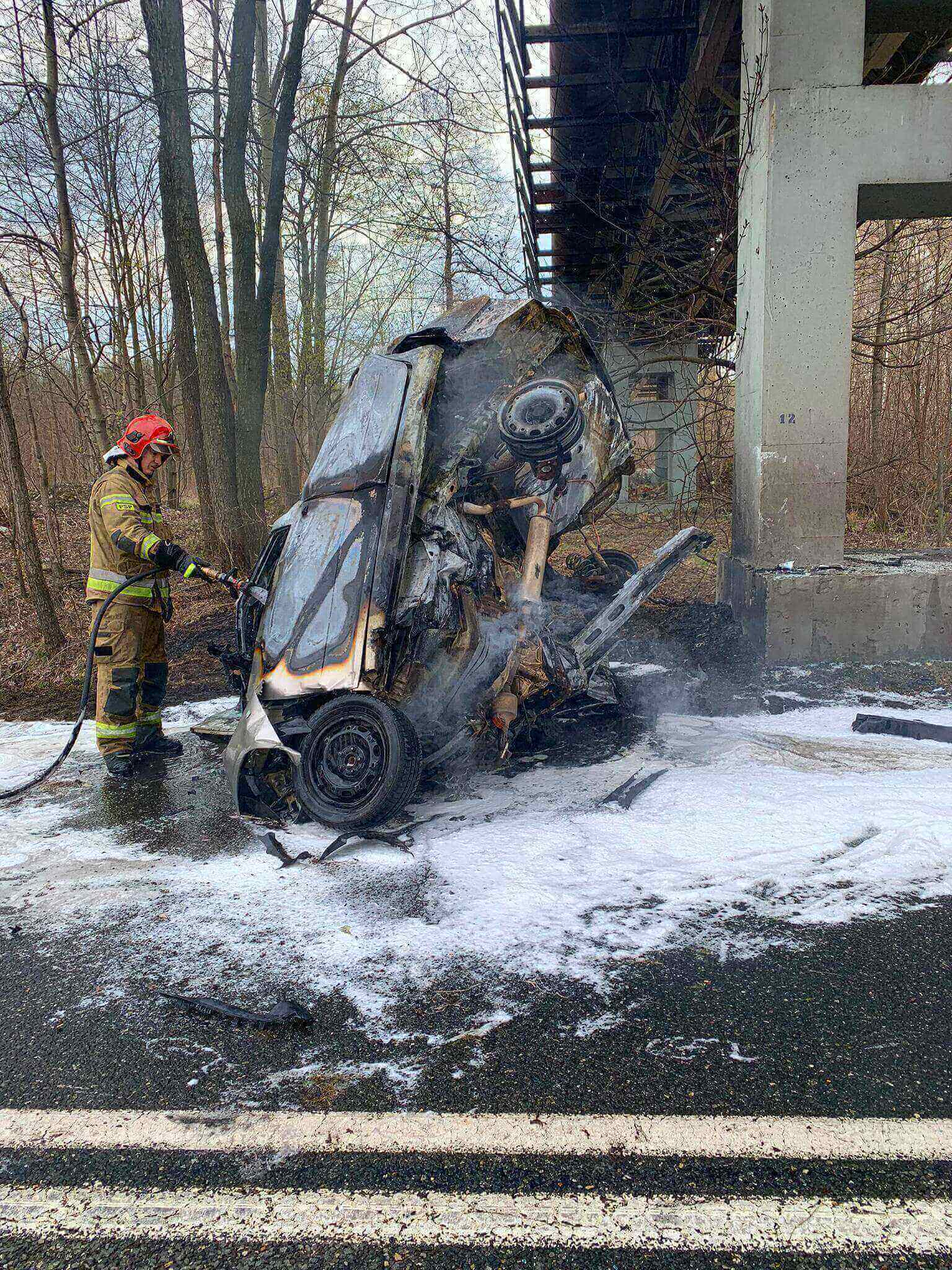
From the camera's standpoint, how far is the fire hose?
4699mm

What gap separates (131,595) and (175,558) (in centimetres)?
47

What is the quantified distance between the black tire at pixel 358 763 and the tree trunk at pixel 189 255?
288 inches

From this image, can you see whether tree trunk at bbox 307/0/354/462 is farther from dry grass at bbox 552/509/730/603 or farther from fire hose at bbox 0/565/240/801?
fire hose at bbox 0/565/240/801

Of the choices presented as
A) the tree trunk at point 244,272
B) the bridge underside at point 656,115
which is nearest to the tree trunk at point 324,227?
the tree trunk at point 244,272

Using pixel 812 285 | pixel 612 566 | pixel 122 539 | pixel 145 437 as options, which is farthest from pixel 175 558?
pixel 812 285

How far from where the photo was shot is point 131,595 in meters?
5.26

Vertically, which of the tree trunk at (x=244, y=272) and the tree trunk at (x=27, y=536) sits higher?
the tree trunk at (x=244, y=272)

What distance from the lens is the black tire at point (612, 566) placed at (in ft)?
22.1

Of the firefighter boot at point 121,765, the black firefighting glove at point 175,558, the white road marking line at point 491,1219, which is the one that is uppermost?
the black firefighting glove at point 175,558

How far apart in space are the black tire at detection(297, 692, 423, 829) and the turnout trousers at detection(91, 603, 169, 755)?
188cm

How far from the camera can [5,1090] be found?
2.30 meters

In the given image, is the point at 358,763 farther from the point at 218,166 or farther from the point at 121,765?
the point at 218,166

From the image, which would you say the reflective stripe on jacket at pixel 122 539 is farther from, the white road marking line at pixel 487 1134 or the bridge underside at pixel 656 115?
the bridge underside at pixel 656 115

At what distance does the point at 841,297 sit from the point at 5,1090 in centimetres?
675
